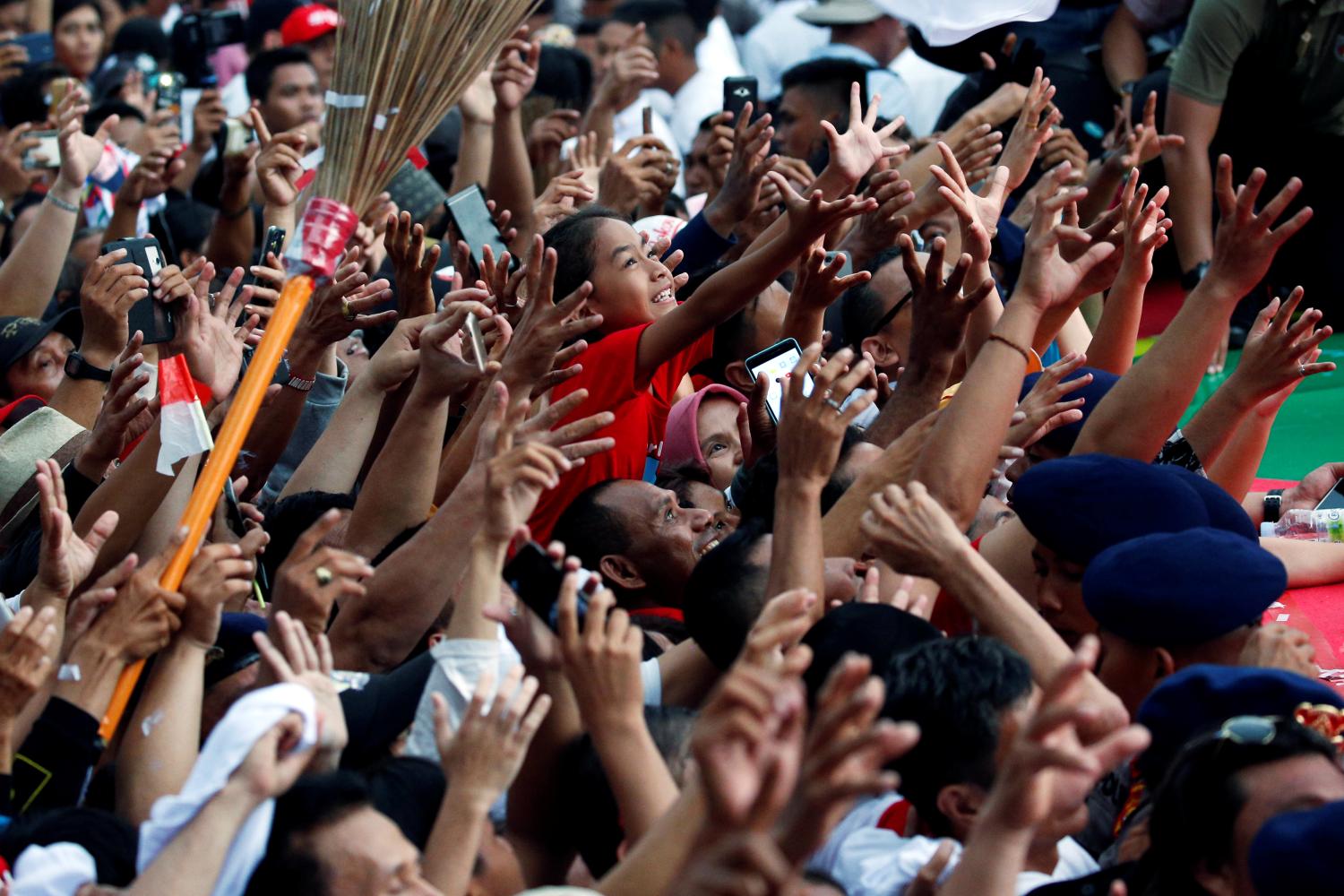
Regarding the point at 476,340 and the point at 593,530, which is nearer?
the point at 476,340

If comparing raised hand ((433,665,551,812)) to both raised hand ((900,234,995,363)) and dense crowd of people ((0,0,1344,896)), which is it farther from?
raised hand ((900,234,995,363))

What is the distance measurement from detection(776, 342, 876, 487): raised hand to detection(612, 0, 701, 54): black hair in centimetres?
650

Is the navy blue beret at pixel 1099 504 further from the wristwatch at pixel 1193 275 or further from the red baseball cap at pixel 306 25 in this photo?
the red baseball cap at pixel 306 25

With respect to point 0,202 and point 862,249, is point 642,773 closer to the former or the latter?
point 862,249

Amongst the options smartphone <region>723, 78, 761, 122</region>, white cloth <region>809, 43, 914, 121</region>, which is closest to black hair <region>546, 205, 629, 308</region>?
smartphone <region>723, 78, 761, 122</region>

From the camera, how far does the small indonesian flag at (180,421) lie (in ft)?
10.6

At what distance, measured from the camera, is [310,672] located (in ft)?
8.70

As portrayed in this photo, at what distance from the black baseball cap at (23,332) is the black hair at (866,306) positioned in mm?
2268

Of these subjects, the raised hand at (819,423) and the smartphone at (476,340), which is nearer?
the raised hand at (819,423)

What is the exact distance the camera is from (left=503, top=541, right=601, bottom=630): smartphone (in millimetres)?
2621

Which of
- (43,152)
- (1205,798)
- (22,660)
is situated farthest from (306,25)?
(1205,798)

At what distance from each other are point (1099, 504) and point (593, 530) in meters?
1.24

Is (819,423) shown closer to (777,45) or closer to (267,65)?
(267,65)

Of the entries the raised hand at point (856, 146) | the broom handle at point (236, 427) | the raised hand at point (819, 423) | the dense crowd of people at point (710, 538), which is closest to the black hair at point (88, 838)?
the dense crowd of people at point (710, 538)
